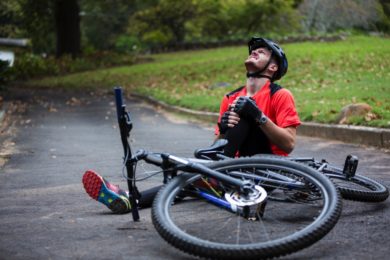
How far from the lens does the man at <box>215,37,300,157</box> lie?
5513mm

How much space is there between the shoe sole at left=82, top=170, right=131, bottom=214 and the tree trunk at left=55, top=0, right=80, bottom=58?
3326 centimetres

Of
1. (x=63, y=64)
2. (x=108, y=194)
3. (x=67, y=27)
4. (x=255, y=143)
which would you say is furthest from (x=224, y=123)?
(x=67, y=27)

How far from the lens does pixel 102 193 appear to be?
19.1 feet

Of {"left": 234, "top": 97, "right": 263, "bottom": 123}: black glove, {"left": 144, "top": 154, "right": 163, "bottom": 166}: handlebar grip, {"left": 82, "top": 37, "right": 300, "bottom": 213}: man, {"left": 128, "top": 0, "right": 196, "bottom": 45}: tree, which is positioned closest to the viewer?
{"left": 144, "top": 154, "right": 163, "bottom": 166}: handlebar grip

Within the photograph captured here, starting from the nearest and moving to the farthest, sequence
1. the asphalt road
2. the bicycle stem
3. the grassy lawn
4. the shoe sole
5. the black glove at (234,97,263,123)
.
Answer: the bicycle stem, the asphalt road, the black glove at (234,97,263,123), the shoe sole, the grassy lawn

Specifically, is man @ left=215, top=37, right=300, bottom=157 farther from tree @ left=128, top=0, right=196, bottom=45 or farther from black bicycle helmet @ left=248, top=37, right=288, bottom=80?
tree @ left=128, top=0, right=196, bottom=45

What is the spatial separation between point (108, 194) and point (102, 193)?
4cm

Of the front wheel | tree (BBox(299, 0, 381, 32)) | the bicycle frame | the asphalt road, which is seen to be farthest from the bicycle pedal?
tree (BBox(299, 0, 381, 32))

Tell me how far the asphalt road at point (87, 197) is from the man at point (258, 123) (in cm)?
20

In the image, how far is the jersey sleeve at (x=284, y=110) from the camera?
19.0 feet

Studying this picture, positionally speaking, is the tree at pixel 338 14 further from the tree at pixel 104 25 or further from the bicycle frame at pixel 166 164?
the bicycle frame at pixel 166 164

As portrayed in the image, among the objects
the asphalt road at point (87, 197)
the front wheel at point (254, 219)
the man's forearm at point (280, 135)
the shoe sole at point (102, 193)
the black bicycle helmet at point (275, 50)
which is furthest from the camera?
the black bicycle helmet at point (275, 50)

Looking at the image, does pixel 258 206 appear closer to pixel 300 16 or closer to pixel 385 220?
pixel 385 220

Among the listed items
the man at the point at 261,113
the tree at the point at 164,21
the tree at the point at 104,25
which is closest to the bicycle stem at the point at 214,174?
the man at the point at 261,113
